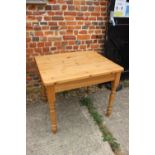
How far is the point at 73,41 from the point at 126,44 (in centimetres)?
95

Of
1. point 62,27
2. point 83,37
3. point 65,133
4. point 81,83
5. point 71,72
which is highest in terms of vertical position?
point 62,27

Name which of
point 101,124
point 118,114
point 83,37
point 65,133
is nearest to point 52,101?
point 65,133

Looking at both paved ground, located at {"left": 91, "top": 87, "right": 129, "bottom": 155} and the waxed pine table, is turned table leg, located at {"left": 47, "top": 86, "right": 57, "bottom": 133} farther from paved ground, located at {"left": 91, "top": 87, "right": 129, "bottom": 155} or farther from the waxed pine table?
paved ground, located at {"left": 91, "top": 87, "right": 129, "bottom": 155}

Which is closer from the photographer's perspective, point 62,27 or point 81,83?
point 81,83

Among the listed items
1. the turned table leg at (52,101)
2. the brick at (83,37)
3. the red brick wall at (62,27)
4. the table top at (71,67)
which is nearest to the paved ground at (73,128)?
the turned table leg at (52,101)

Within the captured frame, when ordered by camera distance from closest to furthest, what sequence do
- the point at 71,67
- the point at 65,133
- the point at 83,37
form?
the point at 71,67, the point at 65,133, the point at 83,37

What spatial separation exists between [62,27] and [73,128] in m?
1.33

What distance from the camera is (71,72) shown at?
→ 199 cm

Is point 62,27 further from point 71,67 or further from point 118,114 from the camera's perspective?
point 118,114

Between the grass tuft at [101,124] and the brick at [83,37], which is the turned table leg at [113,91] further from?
the brick at [83,37]

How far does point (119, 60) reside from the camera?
3.18 metres

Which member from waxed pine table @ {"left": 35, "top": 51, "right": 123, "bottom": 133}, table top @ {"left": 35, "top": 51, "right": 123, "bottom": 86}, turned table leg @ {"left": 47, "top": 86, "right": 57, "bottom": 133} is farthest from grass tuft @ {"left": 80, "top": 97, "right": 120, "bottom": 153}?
table top @ {"left": 35, "top": 51, "right": 123, "bottom": 86}

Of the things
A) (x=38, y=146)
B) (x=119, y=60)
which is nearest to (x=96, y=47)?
(x=119, y=60)

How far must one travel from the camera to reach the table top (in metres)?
1.88
